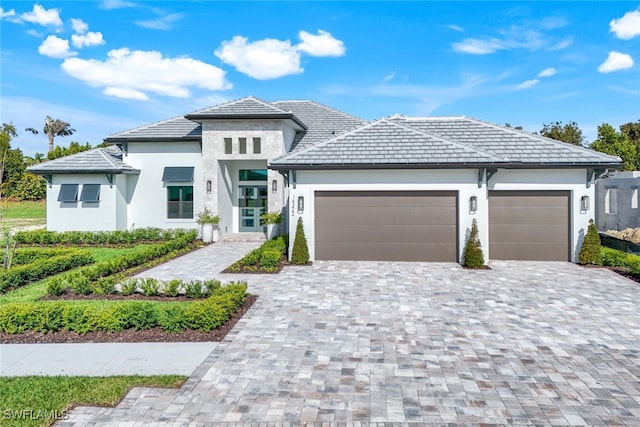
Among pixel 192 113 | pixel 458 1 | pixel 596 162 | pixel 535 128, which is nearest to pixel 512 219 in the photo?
pixel 596 162

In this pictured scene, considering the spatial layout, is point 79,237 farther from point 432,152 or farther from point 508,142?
point 508,142

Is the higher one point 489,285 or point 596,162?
point 596,162

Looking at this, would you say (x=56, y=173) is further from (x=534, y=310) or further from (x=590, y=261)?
(x=590, y=261)

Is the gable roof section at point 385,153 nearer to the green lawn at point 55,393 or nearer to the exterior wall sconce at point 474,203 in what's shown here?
Result: the exterior wall sconce at point 474,203

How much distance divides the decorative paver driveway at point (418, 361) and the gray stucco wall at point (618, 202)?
42.1 feet

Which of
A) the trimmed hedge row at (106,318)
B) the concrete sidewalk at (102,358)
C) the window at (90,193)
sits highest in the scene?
the window at (90,193)

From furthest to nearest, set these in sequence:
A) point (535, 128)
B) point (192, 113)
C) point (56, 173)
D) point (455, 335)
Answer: point (535, 128)
point (56, 173)
point (192, 113)
point (455, 335)

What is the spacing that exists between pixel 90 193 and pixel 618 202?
26551mm

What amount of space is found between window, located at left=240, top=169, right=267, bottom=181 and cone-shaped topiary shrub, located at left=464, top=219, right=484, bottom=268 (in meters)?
11.1

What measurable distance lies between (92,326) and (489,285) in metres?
8.78

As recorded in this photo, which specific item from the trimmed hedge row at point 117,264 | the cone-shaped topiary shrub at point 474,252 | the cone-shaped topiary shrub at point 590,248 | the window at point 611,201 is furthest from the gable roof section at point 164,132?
the window at point 611,201

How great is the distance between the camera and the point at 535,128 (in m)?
49.7

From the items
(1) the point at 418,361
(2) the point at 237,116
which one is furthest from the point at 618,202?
(1) the point at 418,361

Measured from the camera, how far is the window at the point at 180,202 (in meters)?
20.1
